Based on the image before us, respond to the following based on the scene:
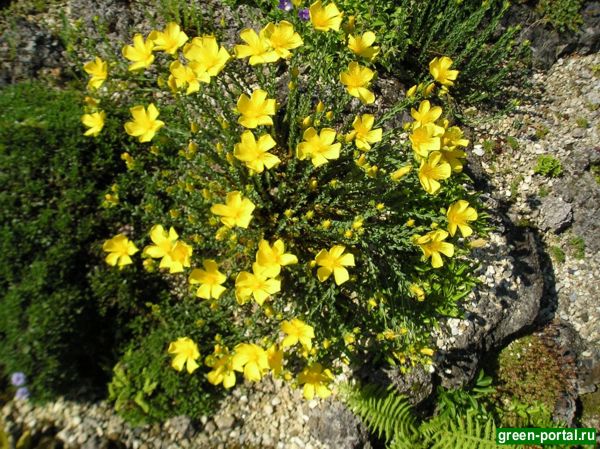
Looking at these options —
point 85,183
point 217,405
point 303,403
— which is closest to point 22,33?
point 85,183

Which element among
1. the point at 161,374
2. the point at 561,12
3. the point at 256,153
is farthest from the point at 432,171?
the point at 561,12

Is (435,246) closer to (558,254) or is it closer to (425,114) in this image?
(425,114)

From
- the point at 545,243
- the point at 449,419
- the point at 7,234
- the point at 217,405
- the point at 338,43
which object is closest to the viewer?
the point at 7,234

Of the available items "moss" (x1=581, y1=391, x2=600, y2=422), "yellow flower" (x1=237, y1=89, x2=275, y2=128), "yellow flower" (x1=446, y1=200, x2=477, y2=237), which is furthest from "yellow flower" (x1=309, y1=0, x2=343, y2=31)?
"moss" (x1=581, y1=391, x2=600, y2=422)

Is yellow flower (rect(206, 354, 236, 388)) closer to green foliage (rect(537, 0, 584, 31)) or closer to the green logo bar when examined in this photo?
the green logo bar

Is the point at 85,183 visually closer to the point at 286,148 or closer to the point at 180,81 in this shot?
the point at 180,81

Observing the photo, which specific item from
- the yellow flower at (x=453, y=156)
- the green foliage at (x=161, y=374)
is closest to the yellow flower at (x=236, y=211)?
the green foliage at (x=161, y=374)
